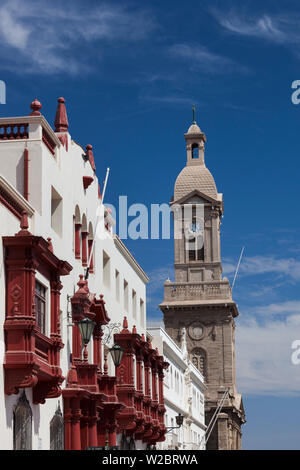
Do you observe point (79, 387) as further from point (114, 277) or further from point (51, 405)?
point (114, 277)

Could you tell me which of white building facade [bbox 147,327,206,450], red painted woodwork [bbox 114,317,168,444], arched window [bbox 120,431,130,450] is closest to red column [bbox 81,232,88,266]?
red painted woodwork [bbox 114,317,168,444]

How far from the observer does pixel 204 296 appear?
11569cm

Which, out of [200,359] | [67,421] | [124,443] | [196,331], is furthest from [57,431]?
[200,359]

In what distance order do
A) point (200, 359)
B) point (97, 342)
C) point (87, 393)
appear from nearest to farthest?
point (87, 393) → point (97, 342) → point (200, 359)

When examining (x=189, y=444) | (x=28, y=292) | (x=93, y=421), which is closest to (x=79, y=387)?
(x=93, y=421)

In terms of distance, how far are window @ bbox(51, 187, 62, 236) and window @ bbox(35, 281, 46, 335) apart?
14.3ft

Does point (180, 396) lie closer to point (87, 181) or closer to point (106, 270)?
point (106, 270)

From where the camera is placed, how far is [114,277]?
4484 centimetres

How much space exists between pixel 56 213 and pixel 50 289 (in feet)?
14.8

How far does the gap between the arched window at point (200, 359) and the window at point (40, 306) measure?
85406 mm

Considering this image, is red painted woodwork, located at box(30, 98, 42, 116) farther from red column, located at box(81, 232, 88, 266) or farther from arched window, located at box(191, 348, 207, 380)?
arched window, located at box(191, 348, 207, 380)

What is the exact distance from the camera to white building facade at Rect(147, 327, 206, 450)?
6588cm

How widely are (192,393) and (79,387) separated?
5462cm

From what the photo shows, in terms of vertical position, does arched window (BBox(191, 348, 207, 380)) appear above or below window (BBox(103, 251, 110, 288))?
above
